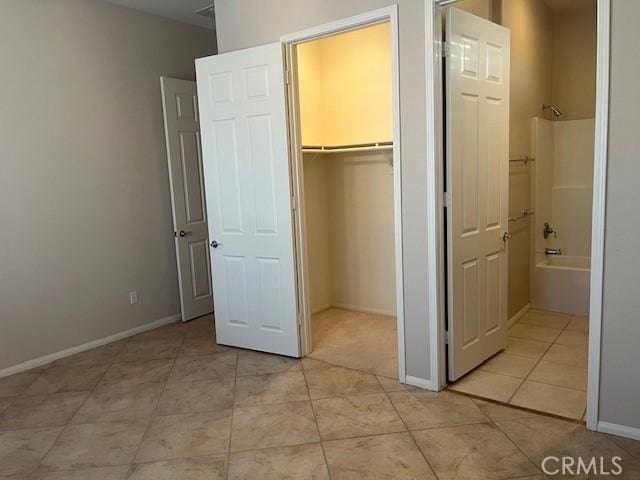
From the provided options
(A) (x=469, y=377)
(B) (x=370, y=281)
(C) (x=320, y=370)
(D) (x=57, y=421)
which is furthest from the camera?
(B) (x=370, y=281)

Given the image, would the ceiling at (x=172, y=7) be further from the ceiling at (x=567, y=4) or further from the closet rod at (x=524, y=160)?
the ceiling at (x=567, y=4)

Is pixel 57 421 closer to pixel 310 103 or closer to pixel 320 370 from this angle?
pixel 320 370

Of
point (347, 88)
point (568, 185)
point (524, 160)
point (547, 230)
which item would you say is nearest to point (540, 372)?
point (524, 160)

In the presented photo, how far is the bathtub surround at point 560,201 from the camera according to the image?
4.59 meters

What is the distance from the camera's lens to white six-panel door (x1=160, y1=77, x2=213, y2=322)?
4.55 m

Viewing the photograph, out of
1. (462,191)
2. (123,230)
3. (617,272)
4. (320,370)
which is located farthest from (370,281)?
(617,272)

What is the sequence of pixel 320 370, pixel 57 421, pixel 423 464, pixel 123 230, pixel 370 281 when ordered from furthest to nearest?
pixel 370 281, pixel 123 230, pixel 320 370, pixel 57 421, pixel 423 464

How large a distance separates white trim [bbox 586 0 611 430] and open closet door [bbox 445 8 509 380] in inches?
31.0

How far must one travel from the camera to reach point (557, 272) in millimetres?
4535

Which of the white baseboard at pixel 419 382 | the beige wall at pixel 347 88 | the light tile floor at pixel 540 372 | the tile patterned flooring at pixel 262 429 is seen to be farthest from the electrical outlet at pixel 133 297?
the light tile floor at pixel 540 372

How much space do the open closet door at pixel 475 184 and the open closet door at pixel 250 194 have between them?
1.17 meters

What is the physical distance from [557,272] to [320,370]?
2522mm

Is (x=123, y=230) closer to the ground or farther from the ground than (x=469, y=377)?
farther from the ground

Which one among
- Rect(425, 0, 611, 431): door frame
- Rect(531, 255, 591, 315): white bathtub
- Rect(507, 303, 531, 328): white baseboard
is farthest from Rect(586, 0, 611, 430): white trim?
Rect(531, 255, 591, 315): white bathtub
